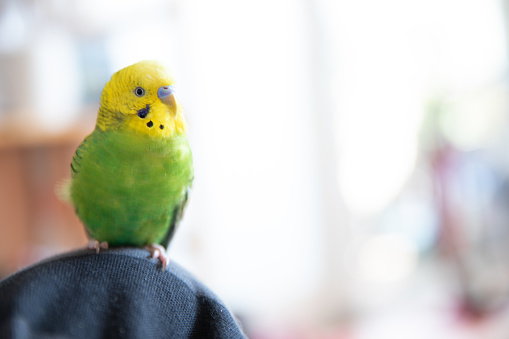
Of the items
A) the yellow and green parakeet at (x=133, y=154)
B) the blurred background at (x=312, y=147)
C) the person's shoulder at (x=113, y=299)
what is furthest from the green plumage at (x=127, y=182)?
the blurred background at (x=312, y=147)

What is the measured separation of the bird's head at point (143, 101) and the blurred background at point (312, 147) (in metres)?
1.41

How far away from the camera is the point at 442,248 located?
95.1 inches

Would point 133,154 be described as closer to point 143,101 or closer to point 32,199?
point 143,101

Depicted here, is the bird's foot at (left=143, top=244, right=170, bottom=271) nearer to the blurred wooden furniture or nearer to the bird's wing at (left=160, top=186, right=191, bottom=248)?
the bird's wing at (left=160, top=186, right=191, bottom=248)

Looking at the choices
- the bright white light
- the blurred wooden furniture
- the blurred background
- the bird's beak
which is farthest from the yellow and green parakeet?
the bright white light

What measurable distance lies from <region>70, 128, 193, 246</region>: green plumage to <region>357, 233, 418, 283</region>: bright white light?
1.87m

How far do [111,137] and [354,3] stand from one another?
1.98 metres

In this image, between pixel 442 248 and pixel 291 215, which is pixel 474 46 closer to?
pixel 442 248

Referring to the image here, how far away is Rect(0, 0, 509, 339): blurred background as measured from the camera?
213 centimetres

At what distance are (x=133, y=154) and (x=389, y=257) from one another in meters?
2.09

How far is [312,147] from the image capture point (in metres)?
2.42

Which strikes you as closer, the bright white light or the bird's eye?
the bird's eye

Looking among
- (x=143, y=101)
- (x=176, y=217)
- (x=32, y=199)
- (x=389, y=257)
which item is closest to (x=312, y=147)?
(x=389, y=257)

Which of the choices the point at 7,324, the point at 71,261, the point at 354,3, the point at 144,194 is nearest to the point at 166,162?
the point at 144,194
